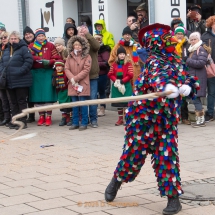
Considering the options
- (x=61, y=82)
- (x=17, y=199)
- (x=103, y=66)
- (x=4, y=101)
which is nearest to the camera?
(x=17, y=199)

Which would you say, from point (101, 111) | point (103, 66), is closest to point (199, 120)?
point (103, 66)

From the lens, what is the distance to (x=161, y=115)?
19.0ft

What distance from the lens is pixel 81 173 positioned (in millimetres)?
7617

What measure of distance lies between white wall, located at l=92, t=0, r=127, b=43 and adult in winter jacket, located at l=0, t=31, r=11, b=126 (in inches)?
121

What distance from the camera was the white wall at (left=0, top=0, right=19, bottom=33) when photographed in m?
17.0

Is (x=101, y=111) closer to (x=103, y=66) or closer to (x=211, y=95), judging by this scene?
(x=103, y=66)

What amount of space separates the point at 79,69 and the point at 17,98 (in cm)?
146

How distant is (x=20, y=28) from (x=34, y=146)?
794 centimetres

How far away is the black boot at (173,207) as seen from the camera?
→ 5812mm

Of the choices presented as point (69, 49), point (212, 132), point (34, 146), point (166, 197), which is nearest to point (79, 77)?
point (69, 49)

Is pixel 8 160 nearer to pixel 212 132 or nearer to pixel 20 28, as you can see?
pixel 212 132

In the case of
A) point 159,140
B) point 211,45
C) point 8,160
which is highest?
point 211,45

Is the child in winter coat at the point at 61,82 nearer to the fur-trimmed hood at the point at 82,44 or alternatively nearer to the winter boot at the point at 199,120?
the fur-trimmed hood at the point at 82,44

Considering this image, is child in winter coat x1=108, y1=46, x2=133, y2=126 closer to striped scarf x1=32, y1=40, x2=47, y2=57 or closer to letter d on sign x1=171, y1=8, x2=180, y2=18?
striped scarf x1=32, y1=40, x2=47, y2=57
